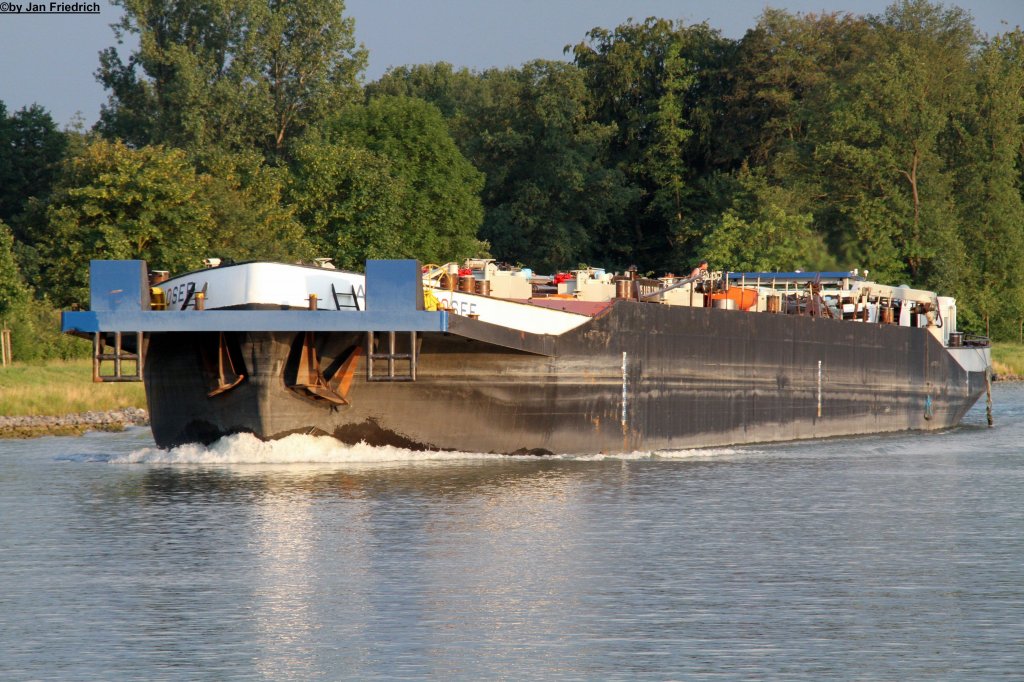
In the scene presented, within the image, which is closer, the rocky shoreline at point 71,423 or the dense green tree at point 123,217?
the rocky shoreline at point 71,423

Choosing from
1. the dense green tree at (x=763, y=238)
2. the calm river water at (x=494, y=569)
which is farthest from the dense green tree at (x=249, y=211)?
the calm river water at (x=494, y=569)

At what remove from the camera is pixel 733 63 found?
325 ft

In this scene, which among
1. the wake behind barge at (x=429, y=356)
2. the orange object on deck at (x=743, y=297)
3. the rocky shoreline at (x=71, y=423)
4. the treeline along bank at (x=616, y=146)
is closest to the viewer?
the wake behind barge at (x=429, y=356)

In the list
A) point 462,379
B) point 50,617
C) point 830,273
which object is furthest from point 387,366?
point 830,273

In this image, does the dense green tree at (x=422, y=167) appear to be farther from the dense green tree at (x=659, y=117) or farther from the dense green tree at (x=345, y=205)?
the dense green tree at (x=659, y=117)

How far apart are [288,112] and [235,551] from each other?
7227cm

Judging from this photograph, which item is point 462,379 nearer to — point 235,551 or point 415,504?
point 415,504

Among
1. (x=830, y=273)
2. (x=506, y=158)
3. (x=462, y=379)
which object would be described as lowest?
(x=462, y=379)

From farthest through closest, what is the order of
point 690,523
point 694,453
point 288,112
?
point 288,112
point 694,453
point 690,523

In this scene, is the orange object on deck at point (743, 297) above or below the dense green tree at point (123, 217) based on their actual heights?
below

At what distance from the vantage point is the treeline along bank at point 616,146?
73750 millimetres

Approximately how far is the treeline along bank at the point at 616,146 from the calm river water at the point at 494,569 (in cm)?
3593

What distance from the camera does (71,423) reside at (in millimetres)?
43062

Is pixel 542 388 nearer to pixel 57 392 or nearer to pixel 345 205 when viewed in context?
pixel 57 392
